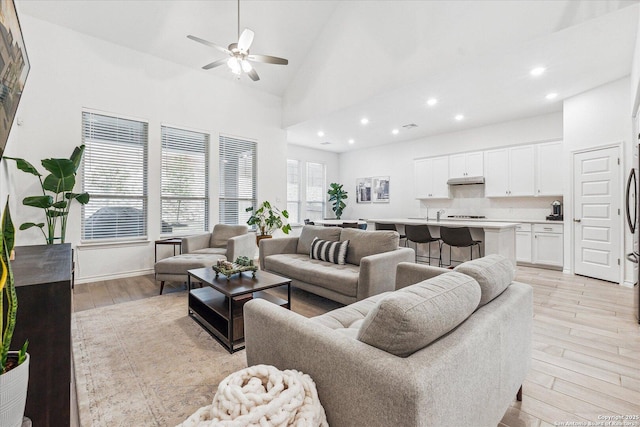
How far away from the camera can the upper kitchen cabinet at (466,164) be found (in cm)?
618

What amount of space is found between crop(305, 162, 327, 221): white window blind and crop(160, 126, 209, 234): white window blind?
364cm

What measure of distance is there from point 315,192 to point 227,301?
627 centimetres

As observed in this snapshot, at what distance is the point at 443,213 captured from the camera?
6.84 meters

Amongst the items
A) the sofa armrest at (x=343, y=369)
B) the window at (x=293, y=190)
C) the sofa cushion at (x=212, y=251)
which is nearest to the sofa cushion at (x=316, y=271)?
the sofa cushion at (x=212, y=251)

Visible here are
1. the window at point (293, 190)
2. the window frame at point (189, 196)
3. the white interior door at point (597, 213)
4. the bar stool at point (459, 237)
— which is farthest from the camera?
the window at point (293, 190)

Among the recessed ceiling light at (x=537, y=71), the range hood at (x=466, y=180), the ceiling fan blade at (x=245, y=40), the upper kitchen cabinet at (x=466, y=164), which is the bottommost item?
the range hood at (x=466, y=180)

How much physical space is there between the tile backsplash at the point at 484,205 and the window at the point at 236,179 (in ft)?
13.9

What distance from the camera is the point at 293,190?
8156 millimetres

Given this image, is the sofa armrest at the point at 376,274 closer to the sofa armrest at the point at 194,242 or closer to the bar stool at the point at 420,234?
the bar stool at the point at 420,234

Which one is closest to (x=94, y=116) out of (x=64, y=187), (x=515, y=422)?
(x=64, y=187)

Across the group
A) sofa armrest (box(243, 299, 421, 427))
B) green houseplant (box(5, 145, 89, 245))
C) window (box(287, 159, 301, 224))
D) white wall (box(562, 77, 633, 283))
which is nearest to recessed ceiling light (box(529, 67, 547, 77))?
white wall (box(562, 77, 633, 283))

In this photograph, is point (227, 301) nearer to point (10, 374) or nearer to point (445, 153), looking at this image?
point (10, 374)

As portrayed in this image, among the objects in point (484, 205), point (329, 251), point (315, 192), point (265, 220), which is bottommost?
point (329, 251)

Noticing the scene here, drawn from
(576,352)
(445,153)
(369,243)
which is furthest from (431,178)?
(576,352)
